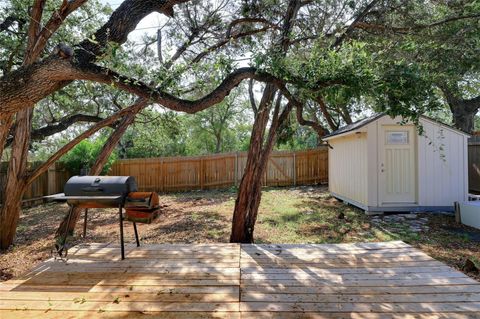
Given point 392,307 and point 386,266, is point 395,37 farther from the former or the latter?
point 392,307

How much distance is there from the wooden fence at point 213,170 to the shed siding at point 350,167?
3.78 m

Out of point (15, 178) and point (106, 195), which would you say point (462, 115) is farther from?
point (15, 178)

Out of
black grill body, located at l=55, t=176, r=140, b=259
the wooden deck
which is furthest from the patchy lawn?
black grill body, located at l=55, t=176, r=140, b=259

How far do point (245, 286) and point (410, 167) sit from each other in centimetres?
668

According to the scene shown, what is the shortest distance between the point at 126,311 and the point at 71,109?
412 inches

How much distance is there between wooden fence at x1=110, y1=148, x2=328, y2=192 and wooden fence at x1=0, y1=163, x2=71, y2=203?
2.09m

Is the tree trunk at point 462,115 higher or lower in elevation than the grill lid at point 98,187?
higher

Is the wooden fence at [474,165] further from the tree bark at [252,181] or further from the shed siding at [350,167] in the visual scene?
the tree bark at [252,181]

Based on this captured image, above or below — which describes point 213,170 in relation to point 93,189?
below

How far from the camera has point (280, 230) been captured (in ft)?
21.7

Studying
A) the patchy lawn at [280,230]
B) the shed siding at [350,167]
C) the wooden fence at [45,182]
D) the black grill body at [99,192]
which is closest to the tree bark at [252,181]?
the patchy lawn at [280,230]

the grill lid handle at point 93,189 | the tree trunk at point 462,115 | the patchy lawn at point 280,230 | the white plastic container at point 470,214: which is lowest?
the patchy lawn at point 280,230

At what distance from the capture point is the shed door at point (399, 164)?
7.95 metres

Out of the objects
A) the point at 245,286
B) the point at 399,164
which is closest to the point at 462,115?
the point at 399,164
